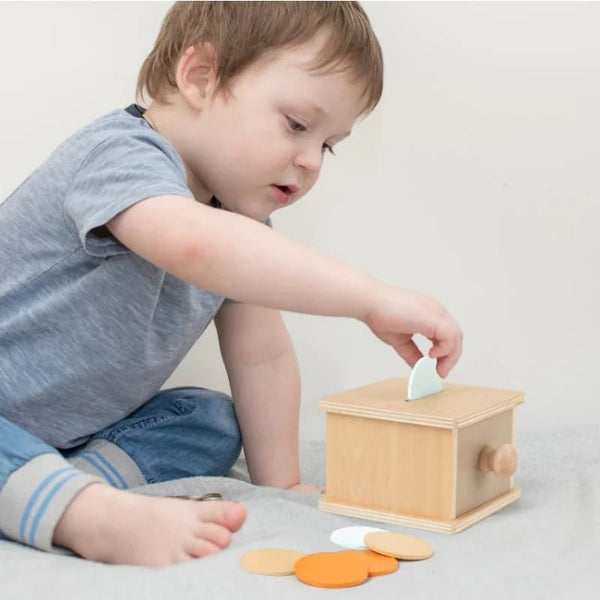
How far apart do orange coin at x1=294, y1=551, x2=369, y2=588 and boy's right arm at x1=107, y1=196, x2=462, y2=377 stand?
205mm

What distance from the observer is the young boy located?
0.90 m

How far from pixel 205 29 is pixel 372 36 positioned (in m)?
0.18

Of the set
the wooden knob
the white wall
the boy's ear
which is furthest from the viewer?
the white wall

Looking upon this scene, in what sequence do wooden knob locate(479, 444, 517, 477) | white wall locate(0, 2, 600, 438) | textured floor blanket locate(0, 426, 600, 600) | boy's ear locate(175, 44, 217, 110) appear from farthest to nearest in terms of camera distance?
white wall locate(0, 2, 600, 438)
boy's ear locate(175, 44, 217, 110)
wooden knob locate(479, 444, 517, 477)
textured floor blanket locate(0, 426, 600, 600)

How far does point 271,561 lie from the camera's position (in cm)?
83

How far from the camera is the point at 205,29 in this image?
1132 millimetres

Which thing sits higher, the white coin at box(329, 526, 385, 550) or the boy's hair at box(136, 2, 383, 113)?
the boy's hair at box(136, 2, 383, 113)

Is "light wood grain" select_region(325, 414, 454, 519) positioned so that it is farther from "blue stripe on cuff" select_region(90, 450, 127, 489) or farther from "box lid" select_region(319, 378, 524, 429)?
"blue stripe on cuff" select_region(90, 450, 127, 489)

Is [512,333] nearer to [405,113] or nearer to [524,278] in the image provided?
[524,278]

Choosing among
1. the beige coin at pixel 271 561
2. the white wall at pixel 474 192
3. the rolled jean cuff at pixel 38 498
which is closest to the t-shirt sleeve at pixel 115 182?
the rolled jean cuff at pixel 38 498

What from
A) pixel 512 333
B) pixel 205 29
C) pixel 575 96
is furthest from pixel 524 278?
pixel 205 29

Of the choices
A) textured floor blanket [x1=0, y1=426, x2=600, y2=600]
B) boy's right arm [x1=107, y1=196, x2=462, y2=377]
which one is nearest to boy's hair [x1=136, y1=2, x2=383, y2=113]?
boy's right arm [x1=107, y1=196, x2=462, y2=377]

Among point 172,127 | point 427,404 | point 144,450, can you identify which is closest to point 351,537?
point 427,404

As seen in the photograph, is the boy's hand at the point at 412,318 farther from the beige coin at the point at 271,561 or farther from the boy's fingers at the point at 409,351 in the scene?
the beige coin at the point at 271,561
